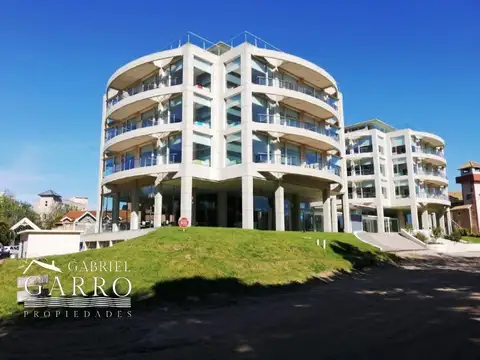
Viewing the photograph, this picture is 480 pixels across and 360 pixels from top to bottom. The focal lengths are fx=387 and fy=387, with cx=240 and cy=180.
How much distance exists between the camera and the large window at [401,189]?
63.0m

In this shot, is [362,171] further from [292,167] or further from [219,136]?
[219,136]

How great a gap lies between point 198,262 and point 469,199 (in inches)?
3033

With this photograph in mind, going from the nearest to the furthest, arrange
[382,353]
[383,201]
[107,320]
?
[382,353] → [107,320] → [383,201]

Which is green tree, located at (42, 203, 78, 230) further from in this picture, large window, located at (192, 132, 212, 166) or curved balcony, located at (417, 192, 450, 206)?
curved balcony, located at (417, 192, 450, 206)

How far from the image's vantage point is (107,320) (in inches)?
419

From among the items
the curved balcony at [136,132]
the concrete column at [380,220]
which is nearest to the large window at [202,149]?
the curved balcony at [136,132]

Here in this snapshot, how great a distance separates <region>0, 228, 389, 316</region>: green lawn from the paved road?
2596mm

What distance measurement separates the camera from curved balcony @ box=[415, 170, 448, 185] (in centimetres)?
6312

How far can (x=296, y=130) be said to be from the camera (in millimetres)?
36719

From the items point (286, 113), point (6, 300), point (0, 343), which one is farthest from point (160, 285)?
point (286, 113)

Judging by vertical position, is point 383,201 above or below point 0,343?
above

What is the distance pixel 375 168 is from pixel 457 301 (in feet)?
172

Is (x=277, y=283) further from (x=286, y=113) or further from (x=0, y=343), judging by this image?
(x=286, y=113)

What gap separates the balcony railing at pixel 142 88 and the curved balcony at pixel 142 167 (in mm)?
7254
